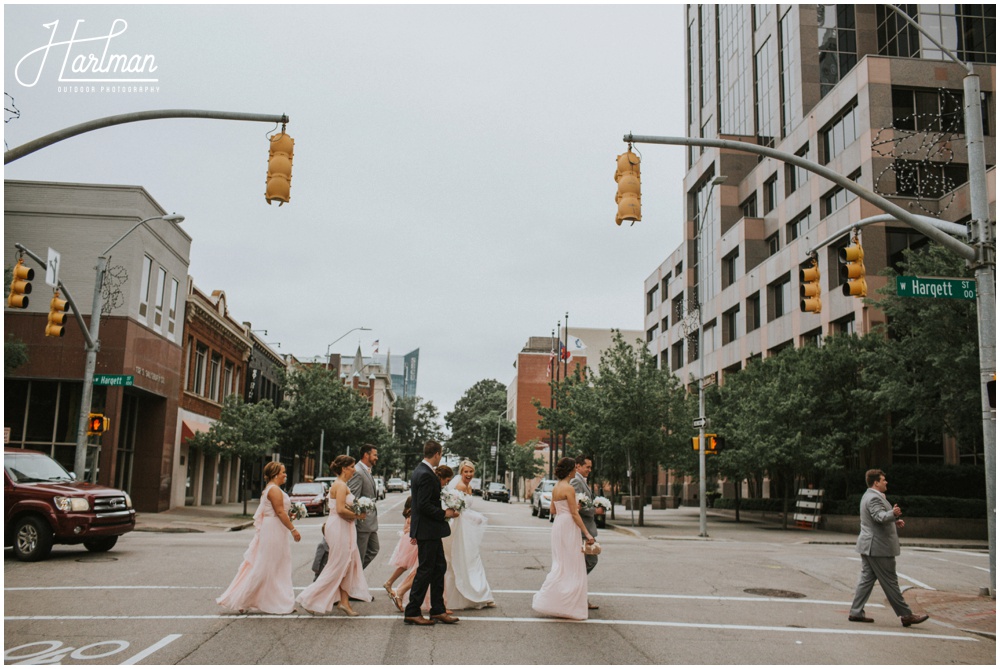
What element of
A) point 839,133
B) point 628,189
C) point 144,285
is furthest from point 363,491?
point 839,133

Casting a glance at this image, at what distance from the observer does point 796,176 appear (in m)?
44.0

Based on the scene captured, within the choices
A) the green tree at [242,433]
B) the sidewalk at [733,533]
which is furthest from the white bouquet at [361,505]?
the green tree at [242,433]

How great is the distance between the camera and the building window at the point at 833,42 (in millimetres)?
43938

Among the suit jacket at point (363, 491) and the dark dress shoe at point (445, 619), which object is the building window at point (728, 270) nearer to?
the suit jacket at point (363, 491)

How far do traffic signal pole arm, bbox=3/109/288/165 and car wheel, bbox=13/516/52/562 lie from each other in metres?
6.98

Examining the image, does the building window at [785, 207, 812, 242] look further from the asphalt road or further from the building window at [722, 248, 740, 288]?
the asphalt road

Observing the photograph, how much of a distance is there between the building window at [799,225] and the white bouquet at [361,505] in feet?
117

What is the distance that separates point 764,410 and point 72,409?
23.7 metres

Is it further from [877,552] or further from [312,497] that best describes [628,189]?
[312,497]

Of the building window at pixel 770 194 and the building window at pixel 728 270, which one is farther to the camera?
the building window at pixel 728 270

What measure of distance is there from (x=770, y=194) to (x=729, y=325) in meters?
8.23

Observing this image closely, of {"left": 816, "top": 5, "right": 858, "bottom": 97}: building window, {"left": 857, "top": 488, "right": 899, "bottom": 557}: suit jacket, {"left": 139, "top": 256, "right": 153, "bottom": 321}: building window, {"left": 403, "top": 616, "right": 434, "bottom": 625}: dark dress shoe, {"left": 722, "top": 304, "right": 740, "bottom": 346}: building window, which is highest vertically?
{"left": 816, "top": 5, "right": 858, "bottom": 97}: building window

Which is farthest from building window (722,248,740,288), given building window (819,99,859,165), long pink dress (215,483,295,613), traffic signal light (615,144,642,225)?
long pink dress (215,483,295,613)

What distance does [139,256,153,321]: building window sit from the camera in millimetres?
30406
